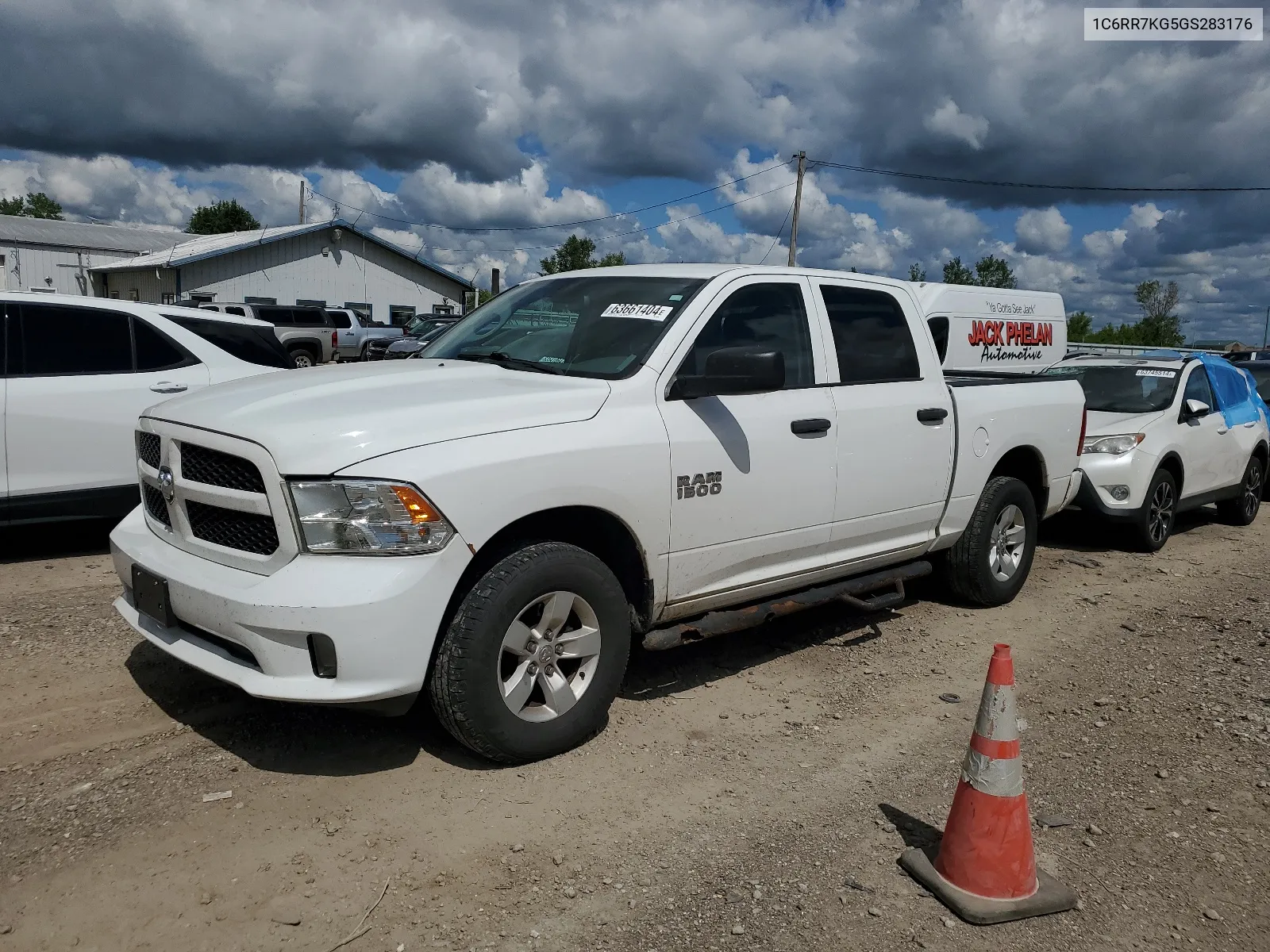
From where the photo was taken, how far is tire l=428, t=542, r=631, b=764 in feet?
11.3

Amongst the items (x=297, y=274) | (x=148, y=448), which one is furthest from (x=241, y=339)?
(x=297, y=274)

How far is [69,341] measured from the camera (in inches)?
254

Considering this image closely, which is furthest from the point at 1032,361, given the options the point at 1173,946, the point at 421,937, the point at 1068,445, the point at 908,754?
the point at 421,937

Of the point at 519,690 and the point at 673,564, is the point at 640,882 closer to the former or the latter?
the point at 519,690

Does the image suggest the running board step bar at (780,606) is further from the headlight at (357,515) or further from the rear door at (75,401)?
the rear door at (75,401)

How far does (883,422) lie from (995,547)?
1694 millimetres

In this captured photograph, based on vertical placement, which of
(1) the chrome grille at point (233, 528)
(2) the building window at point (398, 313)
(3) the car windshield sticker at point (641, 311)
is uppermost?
(2) the building window at point (398, 313)

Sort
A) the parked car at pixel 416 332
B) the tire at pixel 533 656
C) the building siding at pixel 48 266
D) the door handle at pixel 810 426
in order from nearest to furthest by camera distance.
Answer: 1. the tire at pixel 533 656
2. the door handle at pixel 810 426
3. the parked car at pixel 416 332
4. the building siding at pixel 48 266

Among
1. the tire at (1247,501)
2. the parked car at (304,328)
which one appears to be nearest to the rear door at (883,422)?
the tire at (1247,501)

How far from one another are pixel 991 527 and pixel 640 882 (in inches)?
147

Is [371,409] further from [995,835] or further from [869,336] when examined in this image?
[869,336]

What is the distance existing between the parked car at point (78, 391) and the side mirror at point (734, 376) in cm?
360

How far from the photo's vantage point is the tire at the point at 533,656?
3457 mm

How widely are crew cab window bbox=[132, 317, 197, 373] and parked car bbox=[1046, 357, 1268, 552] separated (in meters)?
7.07
